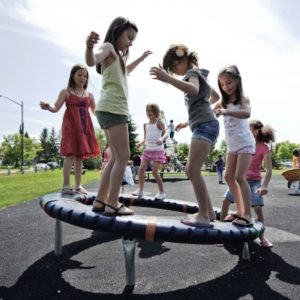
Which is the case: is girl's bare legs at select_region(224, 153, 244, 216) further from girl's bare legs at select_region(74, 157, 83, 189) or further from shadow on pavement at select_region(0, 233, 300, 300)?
girl's bare legs at select_region(74, 157, 83, 189)

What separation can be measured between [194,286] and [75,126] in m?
2.53

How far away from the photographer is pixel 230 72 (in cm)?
366

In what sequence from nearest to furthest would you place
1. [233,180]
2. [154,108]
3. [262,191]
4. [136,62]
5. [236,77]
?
[236,77] → [136,62] → [233,180] → [262,191] → [154,108]

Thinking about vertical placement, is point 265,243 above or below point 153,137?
below

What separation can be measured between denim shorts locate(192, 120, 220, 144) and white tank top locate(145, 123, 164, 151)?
271cm

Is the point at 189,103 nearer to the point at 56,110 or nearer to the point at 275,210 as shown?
the point at 56,110

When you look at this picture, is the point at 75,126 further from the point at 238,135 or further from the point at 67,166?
the point at 238,135

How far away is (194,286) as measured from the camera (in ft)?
10.2

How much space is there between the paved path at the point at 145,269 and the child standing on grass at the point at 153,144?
132 cm

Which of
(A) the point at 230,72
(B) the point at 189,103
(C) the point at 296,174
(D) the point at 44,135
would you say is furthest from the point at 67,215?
(D) the point at 44,135

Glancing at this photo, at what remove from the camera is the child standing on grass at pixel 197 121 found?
3201mm

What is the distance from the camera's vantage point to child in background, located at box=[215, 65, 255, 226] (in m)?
3.57

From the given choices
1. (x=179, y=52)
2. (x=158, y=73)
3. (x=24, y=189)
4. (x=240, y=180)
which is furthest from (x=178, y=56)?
(x=24, y=189)

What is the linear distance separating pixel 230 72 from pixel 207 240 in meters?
1.70
